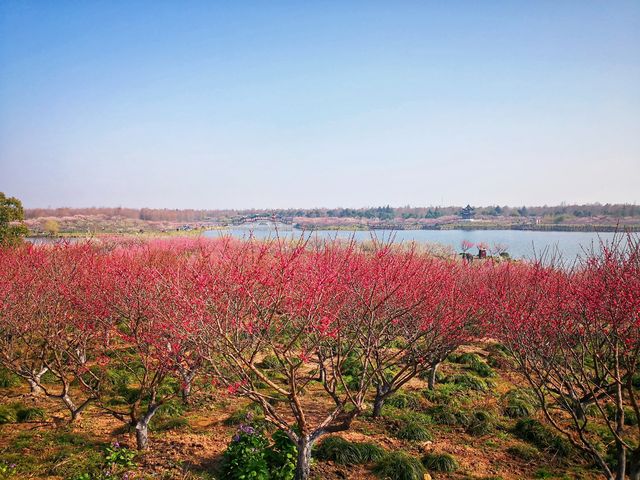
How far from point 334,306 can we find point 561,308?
4.15 m

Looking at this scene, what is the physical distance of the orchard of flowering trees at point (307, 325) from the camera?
568 centimetres

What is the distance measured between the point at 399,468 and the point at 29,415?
769cm

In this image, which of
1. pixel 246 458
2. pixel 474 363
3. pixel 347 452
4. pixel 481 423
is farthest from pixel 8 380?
pixel 474 363

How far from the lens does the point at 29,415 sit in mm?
8047

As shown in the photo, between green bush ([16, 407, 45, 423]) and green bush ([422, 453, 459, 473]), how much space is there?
312 inches

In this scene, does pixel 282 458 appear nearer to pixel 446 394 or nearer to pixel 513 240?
pixel 446 394

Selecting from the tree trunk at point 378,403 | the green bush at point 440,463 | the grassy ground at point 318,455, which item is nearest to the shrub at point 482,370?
the grassy ground at point 318,455

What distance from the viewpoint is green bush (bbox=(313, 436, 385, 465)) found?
6953 mm

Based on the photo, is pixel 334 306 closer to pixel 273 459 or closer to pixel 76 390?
pixel 273 459

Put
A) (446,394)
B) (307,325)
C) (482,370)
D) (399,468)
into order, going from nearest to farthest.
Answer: (307,325)
(399,468)
(446,394)
(482,370)

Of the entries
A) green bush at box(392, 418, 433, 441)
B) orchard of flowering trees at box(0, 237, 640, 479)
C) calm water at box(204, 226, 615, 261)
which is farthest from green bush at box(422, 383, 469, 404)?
calm water at box(204, 226, 615, 261)

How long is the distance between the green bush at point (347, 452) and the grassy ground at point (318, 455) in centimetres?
11

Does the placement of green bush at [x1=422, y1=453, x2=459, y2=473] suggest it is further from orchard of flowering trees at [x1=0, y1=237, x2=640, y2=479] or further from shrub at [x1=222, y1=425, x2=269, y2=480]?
shrub at [x1=222, y1=425, x2=269, y2=480]

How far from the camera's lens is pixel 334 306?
7250mm
